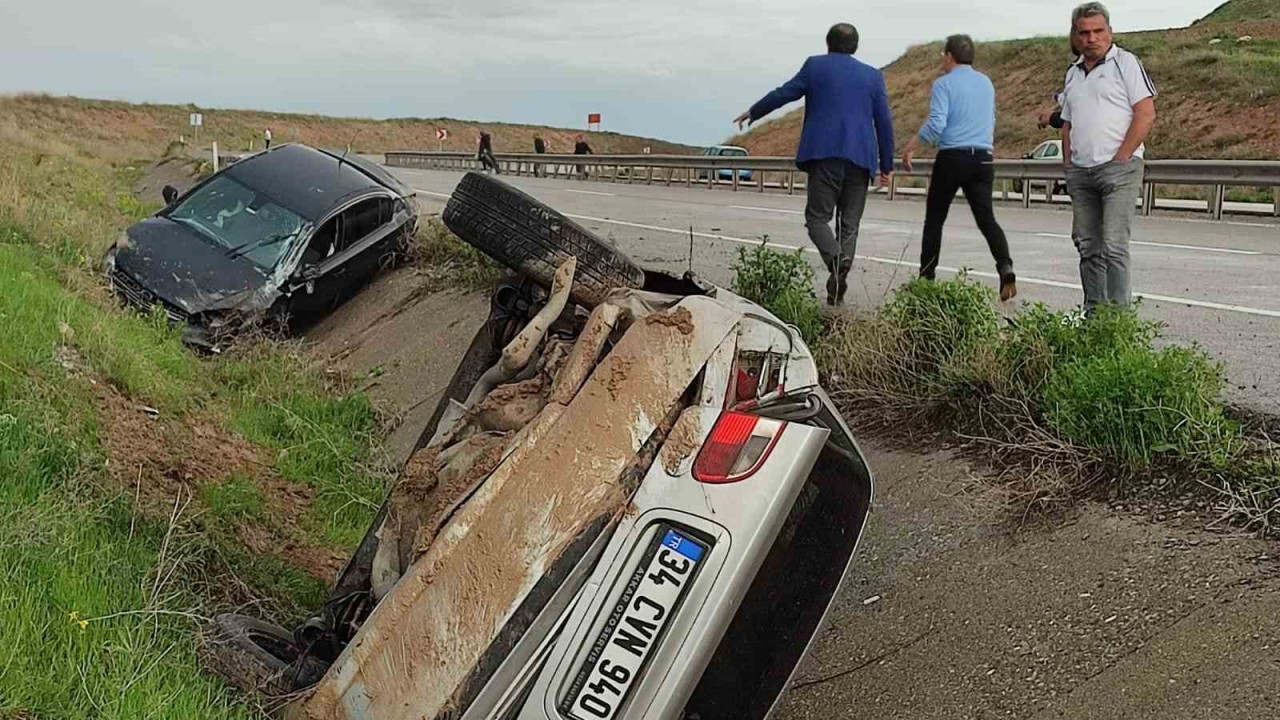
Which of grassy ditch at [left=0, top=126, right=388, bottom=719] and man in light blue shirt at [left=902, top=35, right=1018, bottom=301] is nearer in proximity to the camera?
grassy ditch at [left=0, top=126, right=388, bottom=719]

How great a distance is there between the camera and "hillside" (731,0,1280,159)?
32.3m

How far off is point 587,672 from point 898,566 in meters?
2.11

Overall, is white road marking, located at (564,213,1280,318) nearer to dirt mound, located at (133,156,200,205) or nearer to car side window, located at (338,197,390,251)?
car side window, located at (338,197,390,251)

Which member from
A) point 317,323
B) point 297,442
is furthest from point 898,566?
point 317,323

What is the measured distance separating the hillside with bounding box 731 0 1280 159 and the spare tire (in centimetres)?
2903

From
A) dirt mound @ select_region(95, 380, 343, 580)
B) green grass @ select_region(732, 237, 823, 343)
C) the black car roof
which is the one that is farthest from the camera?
the black car roof

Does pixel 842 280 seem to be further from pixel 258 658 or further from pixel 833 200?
pixel 258 658

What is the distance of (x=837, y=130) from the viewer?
734 cm

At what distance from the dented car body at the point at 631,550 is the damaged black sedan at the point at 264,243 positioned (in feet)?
23.1

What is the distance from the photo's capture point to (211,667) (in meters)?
3.37

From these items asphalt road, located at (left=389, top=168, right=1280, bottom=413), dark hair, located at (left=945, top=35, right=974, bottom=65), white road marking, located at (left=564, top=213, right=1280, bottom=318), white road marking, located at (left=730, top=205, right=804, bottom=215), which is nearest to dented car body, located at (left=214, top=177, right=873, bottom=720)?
asphalt road, located at (left=389, top=168, right=1280, bottom=413)

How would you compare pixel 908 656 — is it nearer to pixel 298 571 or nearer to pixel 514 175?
pixel 298 571

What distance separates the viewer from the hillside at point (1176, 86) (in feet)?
106

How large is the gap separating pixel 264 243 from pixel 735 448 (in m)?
8.48
